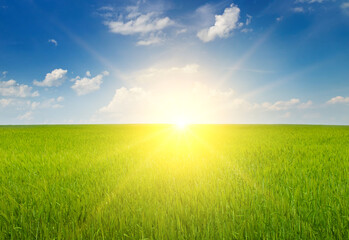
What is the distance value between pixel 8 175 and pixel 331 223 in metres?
6.08

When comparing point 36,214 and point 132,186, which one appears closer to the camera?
point 36,214

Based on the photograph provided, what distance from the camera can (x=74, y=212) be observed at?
2834mm

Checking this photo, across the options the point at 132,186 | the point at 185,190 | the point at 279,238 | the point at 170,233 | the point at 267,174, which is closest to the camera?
the point at 279,238

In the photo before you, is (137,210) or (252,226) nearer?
(252,226)

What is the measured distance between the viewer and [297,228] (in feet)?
7.43

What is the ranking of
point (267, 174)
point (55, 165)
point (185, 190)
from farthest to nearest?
1. point (55, 165)
2. point (267, 174)
3. point (185, 190)

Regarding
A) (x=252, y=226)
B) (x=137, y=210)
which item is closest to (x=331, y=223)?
(x=252, y=226)

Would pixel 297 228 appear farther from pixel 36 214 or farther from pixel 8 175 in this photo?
pixel 8 175

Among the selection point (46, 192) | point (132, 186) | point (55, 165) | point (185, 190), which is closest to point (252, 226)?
point (185, 190)

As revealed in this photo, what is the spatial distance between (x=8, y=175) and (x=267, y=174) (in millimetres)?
5798

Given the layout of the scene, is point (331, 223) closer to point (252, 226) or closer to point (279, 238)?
point (279, 238)

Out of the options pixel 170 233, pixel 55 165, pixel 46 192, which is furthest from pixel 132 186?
pixel 55 165

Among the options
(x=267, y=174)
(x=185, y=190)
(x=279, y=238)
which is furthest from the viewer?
(x=267, y=174)

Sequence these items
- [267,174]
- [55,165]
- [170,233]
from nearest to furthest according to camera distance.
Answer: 1. [170,233]
2. [267,174]
3. [55,165]
